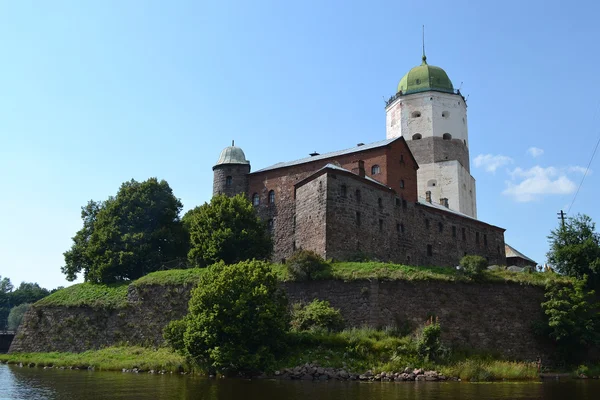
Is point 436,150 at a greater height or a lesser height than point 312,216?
greater

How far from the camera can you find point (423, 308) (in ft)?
120

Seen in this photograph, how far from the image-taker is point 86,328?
143 ft

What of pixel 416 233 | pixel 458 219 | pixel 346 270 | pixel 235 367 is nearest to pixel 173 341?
pixel 235 367

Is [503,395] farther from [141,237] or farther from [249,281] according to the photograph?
[141,237]

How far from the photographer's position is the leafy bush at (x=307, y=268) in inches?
1485

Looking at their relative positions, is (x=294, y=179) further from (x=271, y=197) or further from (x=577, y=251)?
(x=577, y=251)

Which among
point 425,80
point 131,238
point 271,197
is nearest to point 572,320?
point 271,197

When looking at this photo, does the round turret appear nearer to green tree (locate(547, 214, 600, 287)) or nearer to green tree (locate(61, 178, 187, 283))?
green tree (locate(61, 178, 187, 283))

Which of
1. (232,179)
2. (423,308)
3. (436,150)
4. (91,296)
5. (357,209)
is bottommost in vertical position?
(423,308)

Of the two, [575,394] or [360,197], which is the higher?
[360,197]

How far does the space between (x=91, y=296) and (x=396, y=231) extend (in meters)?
24.3

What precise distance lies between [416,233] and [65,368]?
29.0 m

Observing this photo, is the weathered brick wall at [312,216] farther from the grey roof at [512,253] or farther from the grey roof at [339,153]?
the grey roof at [512,253]

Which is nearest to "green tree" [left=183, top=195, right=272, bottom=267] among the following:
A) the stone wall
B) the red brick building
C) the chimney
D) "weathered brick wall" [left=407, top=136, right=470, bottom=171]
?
the red brick building
